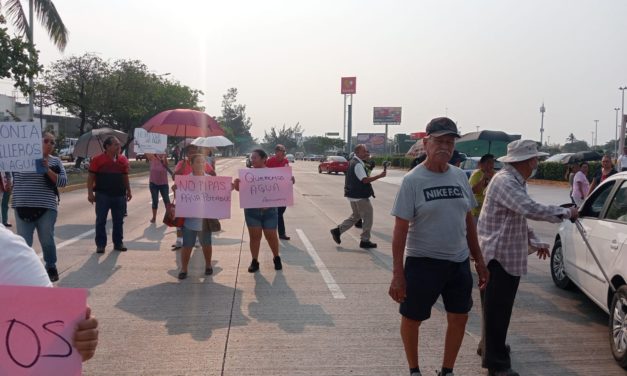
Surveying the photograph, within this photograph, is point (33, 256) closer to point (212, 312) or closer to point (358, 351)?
point (358, 351)

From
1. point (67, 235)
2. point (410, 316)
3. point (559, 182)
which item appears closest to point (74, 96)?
point (67, 235)

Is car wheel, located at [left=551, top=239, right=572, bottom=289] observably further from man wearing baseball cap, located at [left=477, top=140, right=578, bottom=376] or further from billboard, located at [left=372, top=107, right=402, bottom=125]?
billboard, located at [left=372, top=107, right=402, bottom=125]

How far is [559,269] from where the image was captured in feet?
22.8

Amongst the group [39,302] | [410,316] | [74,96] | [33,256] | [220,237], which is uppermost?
[74,96]

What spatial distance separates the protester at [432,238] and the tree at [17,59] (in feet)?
46.0

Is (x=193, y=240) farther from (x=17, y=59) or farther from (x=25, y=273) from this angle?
(x=17, y=59)

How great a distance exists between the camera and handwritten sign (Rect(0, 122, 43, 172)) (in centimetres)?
648

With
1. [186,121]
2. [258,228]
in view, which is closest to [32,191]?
[258,228]

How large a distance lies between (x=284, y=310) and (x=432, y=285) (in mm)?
2495

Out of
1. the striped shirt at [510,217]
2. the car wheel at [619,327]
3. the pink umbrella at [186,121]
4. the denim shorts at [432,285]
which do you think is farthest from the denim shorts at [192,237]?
the car wheel at [619,327]

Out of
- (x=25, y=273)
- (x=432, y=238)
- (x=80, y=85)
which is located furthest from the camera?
(x=80, y=85)

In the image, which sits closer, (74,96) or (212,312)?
(212,312)

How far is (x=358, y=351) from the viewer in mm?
4711

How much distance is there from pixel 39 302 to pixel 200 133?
8.13m
